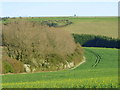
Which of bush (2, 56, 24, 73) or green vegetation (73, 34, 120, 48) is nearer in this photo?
bush (2, 56, 24, 73)

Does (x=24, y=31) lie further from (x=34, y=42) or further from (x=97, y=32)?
(x=97, y=32)

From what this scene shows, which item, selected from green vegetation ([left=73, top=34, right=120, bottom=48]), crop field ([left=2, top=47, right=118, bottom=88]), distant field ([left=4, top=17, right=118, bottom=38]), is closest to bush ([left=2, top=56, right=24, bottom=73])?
crop field ([left=2, top=47, right=118, bottom=88])

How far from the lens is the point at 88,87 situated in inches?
538

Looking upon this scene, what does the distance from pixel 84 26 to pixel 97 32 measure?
10543 mm

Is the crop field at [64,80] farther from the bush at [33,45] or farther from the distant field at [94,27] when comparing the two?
the distant field at [94,27]

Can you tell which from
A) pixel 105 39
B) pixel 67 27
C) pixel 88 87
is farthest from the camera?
pixel 67 27

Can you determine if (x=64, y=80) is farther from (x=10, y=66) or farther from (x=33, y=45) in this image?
(x=33, y=45)

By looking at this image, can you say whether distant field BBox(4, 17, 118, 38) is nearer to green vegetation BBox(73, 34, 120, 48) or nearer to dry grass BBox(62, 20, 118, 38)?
dry grass BBox(62, 20, 118, 38)

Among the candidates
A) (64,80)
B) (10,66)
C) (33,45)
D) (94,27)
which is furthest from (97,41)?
(64,80)

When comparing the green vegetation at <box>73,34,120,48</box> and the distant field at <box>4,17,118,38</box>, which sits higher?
the distant field at <box>4,17,118,38</box>

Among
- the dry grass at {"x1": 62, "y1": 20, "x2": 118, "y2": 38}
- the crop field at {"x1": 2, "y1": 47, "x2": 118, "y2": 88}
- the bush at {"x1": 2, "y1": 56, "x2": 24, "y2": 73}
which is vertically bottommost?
the bush at {"x1": 2, "y1": 56, "x2": 24, "y2": 73}

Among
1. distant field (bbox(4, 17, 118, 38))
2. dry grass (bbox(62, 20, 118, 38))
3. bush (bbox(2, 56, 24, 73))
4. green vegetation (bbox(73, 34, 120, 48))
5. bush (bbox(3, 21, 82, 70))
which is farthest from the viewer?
distant field (bbox(4, 17, 118, 38))

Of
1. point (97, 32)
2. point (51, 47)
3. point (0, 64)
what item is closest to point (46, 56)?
point (51, 47)

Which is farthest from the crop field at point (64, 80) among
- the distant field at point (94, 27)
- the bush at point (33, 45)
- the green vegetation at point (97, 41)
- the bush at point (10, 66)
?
the distant field at point (94, 27)
